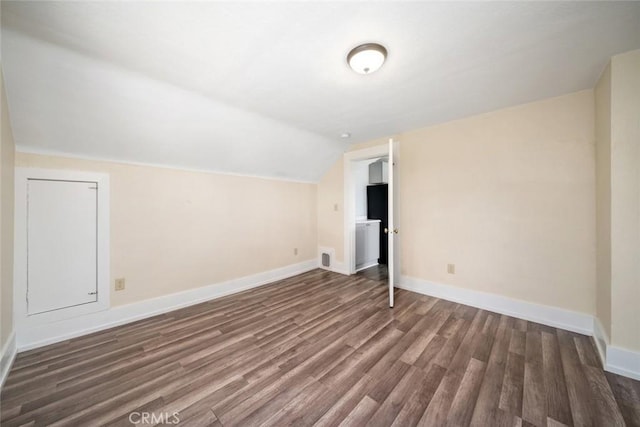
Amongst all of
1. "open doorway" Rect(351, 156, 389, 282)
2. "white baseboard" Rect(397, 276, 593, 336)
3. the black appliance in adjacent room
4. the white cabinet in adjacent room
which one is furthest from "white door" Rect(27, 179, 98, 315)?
the black appliance in adjacent room

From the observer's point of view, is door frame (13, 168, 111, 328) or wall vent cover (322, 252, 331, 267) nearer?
door frame (13, 168, 111, 328)

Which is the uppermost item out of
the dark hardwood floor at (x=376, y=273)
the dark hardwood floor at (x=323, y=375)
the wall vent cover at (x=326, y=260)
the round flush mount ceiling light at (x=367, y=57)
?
the round flush mount ceiling light at (x=367, y=57)

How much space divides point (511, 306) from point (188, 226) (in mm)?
3945

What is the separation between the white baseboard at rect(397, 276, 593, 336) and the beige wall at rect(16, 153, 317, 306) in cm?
228

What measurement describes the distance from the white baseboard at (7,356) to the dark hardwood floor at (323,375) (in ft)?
0.16

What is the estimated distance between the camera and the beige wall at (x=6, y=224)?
1516 millimetres

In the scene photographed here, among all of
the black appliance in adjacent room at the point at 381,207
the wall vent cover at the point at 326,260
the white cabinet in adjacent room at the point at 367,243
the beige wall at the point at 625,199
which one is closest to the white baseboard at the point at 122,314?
the wall vent cover at the point at 326,260

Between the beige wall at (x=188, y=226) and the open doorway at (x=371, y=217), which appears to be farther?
the open doorway at (x=371, y=217)

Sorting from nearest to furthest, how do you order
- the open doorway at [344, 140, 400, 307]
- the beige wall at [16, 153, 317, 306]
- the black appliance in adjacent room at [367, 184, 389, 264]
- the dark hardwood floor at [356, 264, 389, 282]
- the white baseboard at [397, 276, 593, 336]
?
the white baseboard at [397, 276, 593, 336] < the beige wall at [16, 153, 317, 306] < the open doorway at [344, 140, 400, 307] < the dark hardwood floor at [356, 264, 389, 282] < the black appliance in adjacent room at [367, 184, 389, 264]

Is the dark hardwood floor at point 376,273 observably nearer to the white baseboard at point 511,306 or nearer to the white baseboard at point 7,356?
the white baseboard at point 511,306

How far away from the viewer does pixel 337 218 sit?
13.4 ft

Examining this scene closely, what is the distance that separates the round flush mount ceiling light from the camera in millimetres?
1493

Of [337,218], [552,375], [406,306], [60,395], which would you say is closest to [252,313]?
[60,395]

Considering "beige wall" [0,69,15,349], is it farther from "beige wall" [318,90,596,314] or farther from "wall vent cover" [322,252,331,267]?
"beige wall" [318,90,596,314]
